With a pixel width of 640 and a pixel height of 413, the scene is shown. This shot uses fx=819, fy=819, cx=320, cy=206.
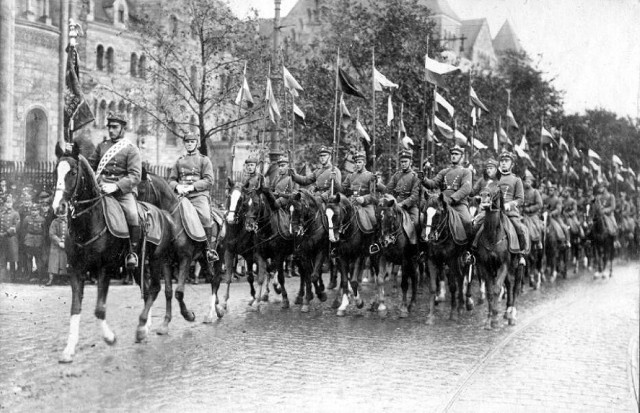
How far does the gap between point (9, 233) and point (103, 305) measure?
6.69 m

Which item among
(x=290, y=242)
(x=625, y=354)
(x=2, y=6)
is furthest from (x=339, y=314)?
(x=2, y=6)

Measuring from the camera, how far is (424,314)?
14.4 metres

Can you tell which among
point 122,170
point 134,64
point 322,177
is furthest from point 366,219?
point 134,64

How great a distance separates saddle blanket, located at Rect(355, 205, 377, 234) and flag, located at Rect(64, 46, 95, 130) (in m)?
5.78

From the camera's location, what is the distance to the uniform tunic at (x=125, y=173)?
33.1ft

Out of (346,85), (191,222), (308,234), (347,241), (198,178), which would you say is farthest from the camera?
(346,85)

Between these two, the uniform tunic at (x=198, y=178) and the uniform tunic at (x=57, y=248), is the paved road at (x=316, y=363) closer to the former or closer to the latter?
the uniform tunic at (x=57, y=248)

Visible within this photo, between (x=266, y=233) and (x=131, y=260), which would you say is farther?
(x=266, y=233)

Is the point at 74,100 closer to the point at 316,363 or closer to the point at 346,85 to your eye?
the point at 316,363

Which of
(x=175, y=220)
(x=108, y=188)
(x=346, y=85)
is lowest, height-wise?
(x=175, y=220)

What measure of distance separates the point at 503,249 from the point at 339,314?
9.51 ft

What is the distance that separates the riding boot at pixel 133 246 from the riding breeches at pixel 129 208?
0.20 ft

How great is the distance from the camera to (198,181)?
12.1m

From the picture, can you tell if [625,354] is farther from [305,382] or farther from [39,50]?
[39,50]
